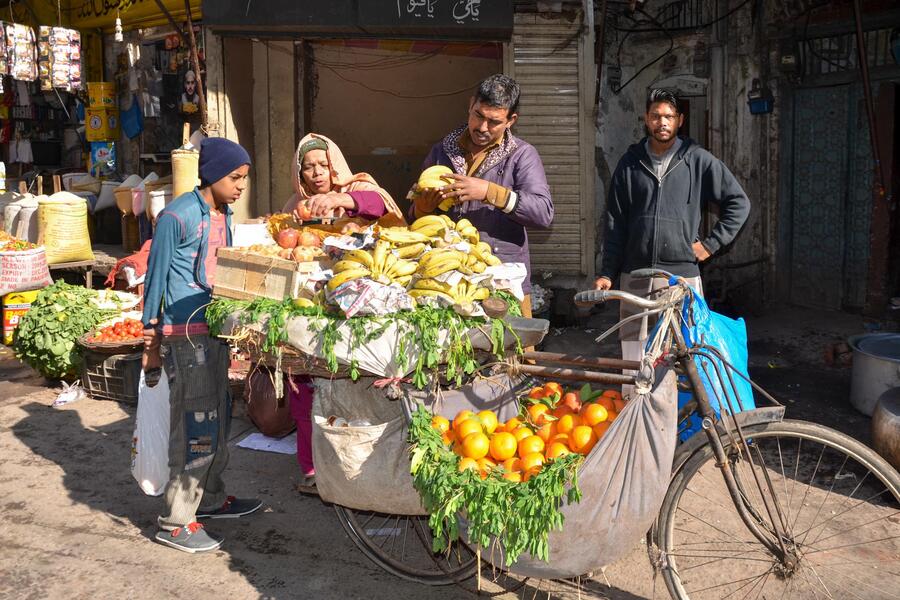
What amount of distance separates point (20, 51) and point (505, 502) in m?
10.6

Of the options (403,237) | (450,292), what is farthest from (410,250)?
(450,292)

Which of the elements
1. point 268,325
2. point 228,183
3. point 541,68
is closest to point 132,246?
point 541,68

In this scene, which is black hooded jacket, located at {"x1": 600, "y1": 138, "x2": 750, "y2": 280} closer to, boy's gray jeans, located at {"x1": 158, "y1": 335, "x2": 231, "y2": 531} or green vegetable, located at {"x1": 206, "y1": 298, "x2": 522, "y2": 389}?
green vegetable, located at {"x1": 206, "y1": 298, "x2": 522, "y2": 389}

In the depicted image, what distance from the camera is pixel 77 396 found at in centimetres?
683

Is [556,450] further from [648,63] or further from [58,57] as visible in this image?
[58,57]

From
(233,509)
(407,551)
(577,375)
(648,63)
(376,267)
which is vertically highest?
(648,63)

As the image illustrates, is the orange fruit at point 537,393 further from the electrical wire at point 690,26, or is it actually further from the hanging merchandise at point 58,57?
the hanging merchandise at point 58,57

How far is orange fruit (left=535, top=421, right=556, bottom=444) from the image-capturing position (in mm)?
3357

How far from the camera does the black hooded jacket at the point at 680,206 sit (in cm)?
480

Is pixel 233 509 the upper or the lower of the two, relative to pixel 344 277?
lower

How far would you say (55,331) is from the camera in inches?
272

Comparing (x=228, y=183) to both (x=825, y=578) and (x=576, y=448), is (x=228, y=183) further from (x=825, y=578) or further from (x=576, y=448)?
(x=825, y=578)

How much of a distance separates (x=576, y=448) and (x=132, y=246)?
904 cm

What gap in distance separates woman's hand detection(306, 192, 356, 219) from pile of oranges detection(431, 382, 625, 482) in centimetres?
149
